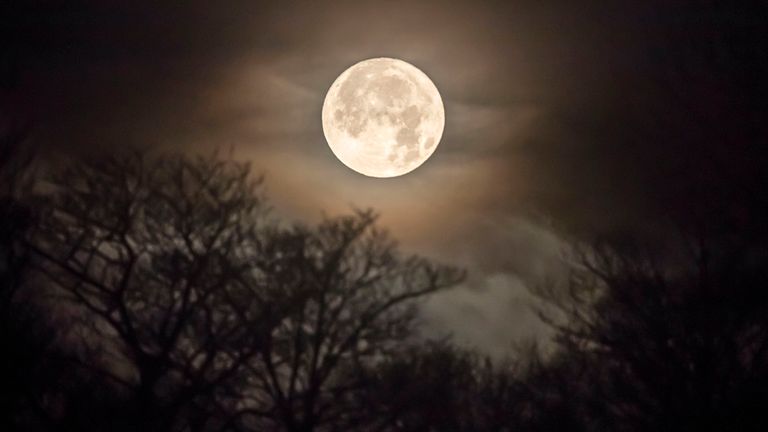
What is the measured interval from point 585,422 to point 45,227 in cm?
2123

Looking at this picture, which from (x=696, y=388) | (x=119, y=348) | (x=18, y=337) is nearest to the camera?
(x=18, y=337)

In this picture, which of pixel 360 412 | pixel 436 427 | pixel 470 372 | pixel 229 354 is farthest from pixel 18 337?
pixel 470 372

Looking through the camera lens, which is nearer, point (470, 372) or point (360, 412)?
point (360, 412)

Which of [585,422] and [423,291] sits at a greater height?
[423,291]

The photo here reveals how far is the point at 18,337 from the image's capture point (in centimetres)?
1980

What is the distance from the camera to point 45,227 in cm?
2512

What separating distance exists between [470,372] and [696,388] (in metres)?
13.7

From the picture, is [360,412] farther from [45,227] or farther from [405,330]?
[45,227]

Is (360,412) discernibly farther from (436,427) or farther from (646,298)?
(646,298)

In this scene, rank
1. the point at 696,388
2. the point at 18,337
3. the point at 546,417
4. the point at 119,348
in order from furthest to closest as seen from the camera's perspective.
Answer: the point at 546,417 → the point at 119,348 → the point at 696,388 → the point at 18,337

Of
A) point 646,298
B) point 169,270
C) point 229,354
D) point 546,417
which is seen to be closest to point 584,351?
point 646,298

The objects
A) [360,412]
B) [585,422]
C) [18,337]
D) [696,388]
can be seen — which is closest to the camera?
[18,337]

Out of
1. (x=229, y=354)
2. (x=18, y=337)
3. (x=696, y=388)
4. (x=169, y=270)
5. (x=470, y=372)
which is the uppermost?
(x=470, y=372)

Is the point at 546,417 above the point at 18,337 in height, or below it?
above
